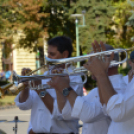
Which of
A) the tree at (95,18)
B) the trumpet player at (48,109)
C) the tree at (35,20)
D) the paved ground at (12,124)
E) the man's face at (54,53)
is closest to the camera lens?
the trumpet player at (48,109)

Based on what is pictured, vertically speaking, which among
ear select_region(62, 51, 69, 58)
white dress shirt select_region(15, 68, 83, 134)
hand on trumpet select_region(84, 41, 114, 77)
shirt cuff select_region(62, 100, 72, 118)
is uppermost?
ear select_region(62, 51, 69, 58)

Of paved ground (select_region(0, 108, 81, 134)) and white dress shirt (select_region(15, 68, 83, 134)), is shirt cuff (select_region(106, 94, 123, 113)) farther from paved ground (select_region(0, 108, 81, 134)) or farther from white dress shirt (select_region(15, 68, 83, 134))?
paved ground (select_region(0, 108, 81, 134))

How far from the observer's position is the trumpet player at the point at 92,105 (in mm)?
2510

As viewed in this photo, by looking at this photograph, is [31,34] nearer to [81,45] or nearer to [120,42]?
[81,45]

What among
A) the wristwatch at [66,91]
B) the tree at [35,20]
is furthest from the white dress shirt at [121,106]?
the tree at [35,20]

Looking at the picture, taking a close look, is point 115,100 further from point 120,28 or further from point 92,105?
point 120,28

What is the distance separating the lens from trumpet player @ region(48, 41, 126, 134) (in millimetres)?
2510

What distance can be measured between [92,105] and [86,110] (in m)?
0.12

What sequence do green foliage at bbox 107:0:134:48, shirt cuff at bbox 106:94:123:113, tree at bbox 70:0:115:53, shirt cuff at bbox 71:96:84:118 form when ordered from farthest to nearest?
green foliage at bbox 107:0:134:48
tree at bbox 70:0:115:53
shirt cuff at bbox 71:96:84:118
shirt cuff at bbox 106:94:123:113

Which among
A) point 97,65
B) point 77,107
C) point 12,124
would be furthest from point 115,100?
point 12,124

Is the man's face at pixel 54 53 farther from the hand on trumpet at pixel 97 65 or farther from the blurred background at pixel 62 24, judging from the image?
the blurred background at pixel 62 24

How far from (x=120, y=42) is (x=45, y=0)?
18.7 feet

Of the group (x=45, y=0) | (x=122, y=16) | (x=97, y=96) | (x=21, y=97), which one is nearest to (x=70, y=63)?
(x=97, y=96)

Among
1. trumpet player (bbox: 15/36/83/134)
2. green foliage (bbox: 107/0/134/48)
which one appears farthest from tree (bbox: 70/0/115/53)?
trumpet player (bbox: 15/36/83/134)
